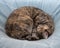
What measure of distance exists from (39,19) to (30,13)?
129 mm

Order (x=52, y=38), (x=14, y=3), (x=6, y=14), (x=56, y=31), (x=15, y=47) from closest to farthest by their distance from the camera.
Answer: (x=15, y=47) → (x=52, y=38) → (x=56, y=31) → (x=6, y=14) → (x=14, y=3)

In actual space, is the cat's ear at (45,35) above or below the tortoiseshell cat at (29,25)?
below

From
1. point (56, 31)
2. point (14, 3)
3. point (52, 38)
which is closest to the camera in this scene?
point (52, 38)

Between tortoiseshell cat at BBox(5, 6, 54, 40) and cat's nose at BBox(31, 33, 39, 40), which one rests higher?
tortoiseshell cat at BBox(5, 6, 54, 40)

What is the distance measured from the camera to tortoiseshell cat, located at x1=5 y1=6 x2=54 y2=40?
1.63 meters

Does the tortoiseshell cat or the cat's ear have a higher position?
the tortoiseshell cat

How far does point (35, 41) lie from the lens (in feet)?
5.16

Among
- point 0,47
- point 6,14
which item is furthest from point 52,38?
point 6,14

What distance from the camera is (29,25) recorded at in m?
1.70

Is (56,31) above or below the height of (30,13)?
below

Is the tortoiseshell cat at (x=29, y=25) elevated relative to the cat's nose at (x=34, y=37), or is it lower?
elevated

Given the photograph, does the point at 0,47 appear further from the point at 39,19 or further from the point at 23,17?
the point at 39,19

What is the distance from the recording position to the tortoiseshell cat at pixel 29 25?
5.33 feet

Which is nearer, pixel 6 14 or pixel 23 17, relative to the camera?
pixel 23 17
